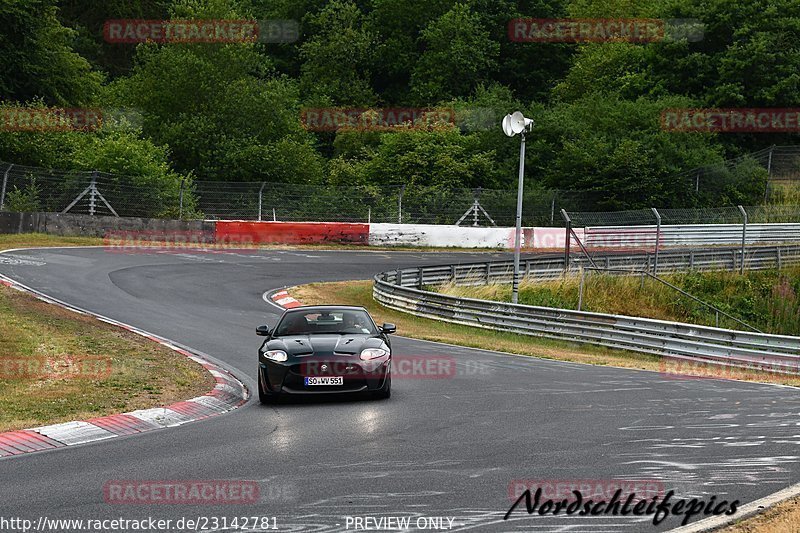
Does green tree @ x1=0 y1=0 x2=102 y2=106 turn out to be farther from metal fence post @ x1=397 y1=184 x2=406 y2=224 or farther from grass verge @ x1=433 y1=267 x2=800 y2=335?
grass verge @ x1=433 y1=267 x2=800 y2=335

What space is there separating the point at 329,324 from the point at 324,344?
102cm

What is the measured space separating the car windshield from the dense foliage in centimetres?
2755

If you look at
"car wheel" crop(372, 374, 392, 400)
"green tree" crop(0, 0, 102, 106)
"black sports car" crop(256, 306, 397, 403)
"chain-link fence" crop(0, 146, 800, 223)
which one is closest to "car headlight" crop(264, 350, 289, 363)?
"black sports car" crop(256, 306, 397, 403)

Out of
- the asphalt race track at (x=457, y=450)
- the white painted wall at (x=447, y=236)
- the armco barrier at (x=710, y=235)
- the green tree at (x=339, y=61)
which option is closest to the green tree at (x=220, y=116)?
the white painted wall at (x=447, y=236)

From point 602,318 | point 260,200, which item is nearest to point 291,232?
point 260,200

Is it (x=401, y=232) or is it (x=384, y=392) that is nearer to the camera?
(x=384, y=392)

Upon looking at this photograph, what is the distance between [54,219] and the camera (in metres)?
37.4

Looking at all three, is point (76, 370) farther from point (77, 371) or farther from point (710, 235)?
point (710, 235)

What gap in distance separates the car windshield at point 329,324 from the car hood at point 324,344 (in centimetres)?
26

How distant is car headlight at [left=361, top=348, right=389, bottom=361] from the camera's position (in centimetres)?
1340

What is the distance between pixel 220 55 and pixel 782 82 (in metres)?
31.7

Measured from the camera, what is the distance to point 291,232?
42.1 m

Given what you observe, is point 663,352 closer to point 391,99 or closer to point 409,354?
point 409,354

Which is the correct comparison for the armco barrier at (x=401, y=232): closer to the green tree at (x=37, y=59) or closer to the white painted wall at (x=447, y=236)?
the white painted wall at (x=447, y=236)
